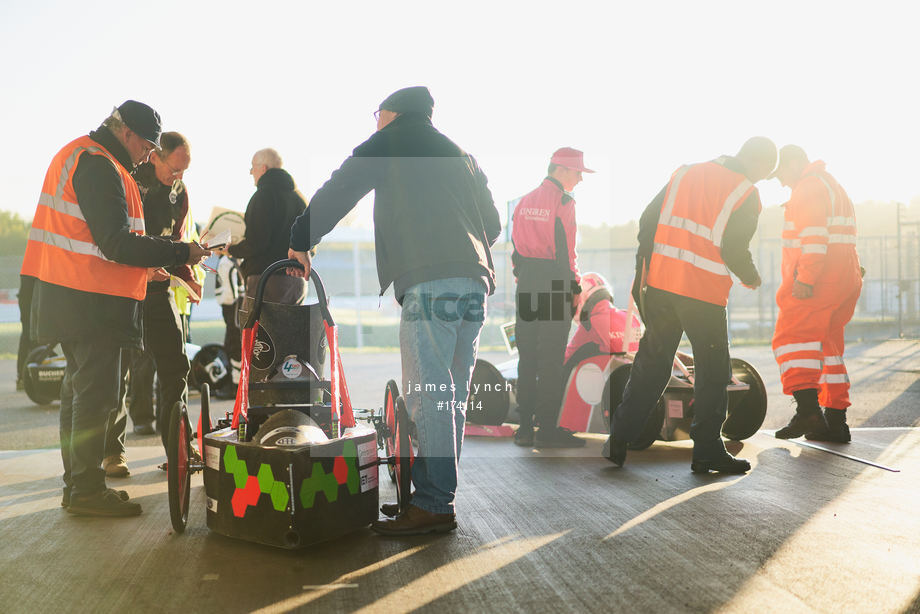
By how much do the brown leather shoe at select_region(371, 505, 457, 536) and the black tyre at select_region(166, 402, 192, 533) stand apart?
0.85 m

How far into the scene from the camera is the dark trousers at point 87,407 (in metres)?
3.96

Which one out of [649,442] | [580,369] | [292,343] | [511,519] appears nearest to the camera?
[511,519]

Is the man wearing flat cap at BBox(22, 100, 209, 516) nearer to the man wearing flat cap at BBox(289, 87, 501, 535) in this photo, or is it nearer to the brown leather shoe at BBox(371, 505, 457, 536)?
the man wearing flat cap at BBox(289, 87, 501, 535)

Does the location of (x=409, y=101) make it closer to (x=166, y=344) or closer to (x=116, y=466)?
(x=166, y=344)

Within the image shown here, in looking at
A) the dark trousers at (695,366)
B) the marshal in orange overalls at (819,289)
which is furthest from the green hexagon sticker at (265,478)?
the marshal in orange overalls at (819,289)

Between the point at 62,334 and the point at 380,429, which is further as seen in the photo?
the point at 380,429

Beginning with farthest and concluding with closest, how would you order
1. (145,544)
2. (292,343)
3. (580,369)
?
(580,369) → (292,343) → (145,544)

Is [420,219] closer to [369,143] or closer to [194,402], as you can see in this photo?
[369,143]

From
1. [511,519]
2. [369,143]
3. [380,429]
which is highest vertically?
[369,143]

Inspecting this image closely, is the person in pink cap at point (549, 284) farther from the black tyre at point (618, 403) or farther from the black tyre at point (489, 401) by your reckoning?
the black tyre at point (489, 401)

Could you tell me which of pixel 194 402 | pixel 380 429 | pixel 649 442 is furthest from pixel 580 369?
pixel 194 402

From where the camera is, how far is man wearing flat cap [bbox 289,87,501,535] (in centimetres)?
358

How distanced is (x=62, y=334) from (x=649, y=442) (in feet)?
11.9

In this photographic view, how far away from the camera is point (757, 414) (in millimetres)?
5711
